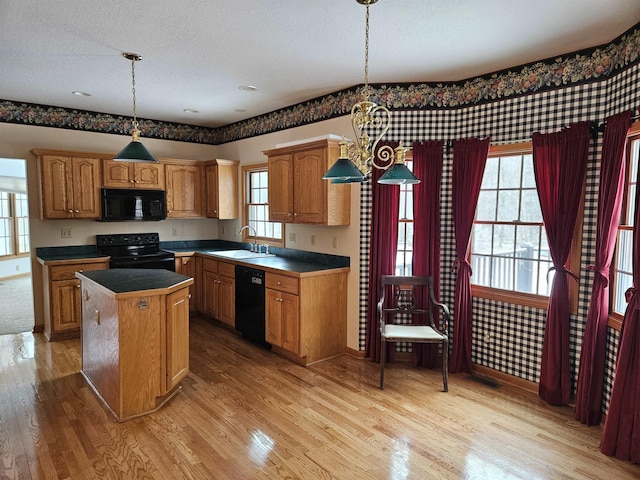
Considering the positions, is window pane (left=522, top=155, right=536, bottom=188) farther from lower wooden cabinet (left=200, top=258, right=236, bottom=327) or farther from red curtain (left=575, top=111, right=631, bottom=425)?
lower wooden cabinet (left=200, top=258, right=236, bottom=327)

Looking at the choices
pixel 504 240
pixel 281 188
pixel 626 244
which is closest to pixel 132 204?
pixel 281 188

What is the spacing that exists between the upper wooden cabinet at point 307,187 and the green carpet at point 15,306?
351 cm

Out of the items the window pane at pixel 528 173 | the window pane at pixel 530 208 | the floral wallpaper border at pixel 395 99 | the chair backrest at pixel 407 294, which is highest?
the floral wallpaper border at pixel 395 99

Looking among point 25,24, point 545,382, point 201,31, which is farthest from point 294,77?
point 545,382

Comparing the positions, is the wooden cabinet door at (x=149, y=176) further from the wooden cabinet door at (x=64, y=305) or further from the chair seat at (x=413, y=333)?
the chair seat at (x=413, y=333)

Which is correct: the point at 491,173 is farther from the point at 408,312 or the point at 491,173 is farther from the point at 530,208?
the point at 408,312

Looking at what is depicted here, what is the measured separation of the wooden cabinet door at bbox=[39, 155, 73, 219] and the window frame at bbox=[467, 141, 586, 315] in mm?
4482

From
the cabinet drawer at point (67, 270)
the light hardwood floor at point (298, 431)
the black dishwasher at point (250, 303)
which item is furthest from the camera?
the cabinet drawer at point (67, 270)

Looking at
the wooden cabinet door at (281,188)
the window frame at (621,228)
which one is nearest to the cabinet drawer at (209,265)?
the wooden cabinet door at (281,188)

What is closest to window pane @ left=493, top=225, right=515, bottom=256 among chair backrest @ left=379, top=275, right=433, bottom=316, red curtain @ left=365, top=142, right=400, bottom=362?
chair backrest @ left=379, top=275, right=433, bottom=316

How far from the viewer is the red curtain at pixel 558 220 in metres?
3.04

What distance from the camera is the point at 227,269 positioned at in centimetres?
492

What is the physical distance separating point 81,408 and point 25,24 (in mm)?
2697

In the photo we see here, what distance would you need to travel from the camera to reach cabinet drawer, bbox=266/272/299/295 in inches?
153
